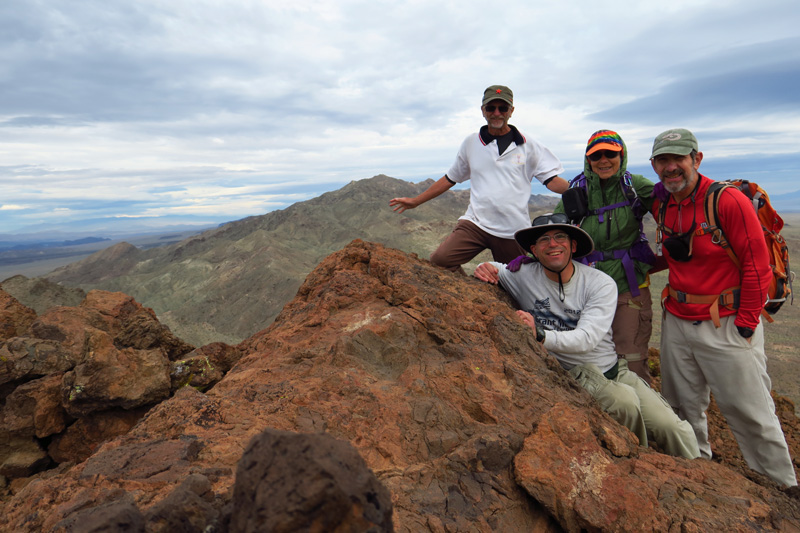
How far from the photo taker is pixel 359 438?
8.07 feet

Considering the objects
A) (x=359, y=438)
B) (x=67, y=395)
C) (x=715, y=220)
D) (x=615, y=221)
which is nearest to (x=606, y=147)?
(x=615, y=221)

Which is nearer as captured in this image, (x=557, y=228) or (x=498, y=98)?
(x=557, y=228)

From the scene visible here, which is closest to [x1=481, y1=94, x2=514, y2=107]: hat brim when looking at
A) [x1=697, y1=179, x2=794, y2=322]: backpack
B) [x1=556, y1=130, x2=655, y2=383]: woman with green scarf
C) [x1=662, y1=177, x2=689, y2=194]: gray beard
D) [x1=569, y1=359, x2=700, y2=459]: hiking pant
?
[x1=556, y1=130, x2=655, y2=383]: woman with green scarf

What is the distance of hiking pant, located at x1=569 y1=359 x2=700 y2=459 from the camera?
3467 mm

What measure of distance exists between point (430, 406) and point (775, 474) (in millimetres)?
3613

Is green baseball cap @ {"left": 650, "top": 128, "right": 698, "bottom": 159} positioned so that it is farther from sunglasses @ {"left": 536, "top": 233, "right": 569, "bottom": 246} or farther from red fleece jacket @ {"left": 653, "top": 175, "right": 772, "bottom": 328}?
sunglasses @ {"left": 536, "top": 233, "right": 569, "bottom": 246}

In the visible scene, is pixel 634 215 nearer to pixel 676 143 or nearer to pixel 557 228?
pixel 676 143

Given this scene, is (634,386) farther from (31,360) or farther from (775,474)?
(31,360)

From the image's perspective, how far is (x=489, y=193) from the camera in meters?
4.96

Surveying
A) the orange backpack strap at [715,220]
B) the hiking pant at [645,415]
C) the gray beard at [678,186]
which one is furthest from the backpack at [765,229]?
the hiking pant at [645,415]

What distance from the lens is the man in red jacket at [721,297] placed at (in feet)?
11.9

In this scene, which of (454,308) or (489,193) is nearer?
(454,308)

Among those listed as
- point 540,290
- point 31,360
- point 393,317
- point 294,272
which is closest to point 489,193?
point 540,290

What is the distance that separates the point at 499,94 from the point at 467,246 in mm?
1689
